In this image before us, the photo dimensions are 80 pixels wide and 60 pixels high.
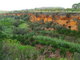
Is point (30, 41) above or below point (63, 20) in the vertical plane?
above

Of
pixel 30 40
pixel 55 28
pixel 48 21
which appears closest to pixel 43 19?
pixel 48 21

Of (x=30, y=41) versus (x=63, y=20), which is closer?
(x=30, y=41)

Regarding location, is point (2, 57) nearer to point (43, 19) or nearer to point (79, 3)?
point (43, 19)

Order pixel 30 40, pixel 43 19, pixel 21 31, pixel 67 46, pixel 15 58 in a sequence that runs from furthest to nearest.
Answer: pixel 43 19, pixel 21 31, pixel 30 40, pixel 67 46, pixel 15 58

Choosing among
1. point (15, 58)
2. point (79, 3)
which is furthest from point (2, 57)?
point (79, 3)

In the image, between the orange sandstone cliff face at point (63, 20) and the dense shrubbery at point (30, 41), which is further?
the orange sandstone cliff face at point (63, 20)

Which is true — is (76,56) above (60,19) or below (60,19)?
above

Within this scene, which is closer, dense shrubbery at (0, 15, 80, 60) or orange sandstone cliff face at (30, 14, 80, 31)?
dense shrubbery at (0, 15, 80, 60)

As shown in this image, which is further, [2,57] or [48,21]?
[48,21]

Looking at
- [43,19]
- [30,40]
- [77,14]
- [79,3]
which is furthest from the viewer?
[79,3]

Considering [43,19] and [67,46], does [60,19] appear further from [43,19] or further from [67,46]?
[67,46]
